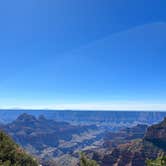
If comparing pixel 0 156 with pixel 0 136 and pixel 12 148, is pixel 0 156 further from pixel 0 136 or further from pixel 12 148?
pixel 0 136

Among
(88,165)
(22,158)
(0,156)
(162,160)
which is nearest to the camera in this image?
(162,160)

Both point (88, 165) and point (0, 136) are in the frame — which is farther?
point (0, 136)

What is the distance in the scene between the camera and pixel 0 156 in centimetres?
8231

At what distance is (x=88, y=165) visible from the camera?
62.3 metres

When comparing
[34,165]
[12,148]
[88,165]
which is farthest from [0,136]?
[88,165]

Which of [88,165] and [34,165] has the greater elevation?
[88,165]

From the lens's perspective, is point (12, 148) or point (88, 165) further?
point (12, 148)

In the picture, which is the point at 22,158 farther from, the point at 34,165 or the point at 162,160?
the point at 162,160

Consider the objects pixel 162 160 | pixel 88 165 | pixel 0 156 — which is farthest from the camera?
pixel 0 156

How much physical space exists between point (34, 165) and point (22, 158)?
192 inches

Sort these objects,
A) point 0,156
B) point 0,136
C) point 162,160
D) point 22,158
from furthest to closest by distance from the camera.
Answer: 1. point 0,136
2. point 22,158
3. point 0,156
4. point 162,160

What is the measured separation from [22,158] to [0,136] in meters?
20.4

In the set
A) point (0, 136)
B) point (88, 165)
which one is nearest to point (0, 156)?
point (0, 136)

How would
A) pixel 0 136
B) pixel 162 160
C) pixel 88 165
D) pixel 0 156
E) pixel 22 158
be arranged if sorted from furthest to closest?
pixel 0 136, pixel 22 158, pixel 0 156, pixel 88 165, pixel 162 160
